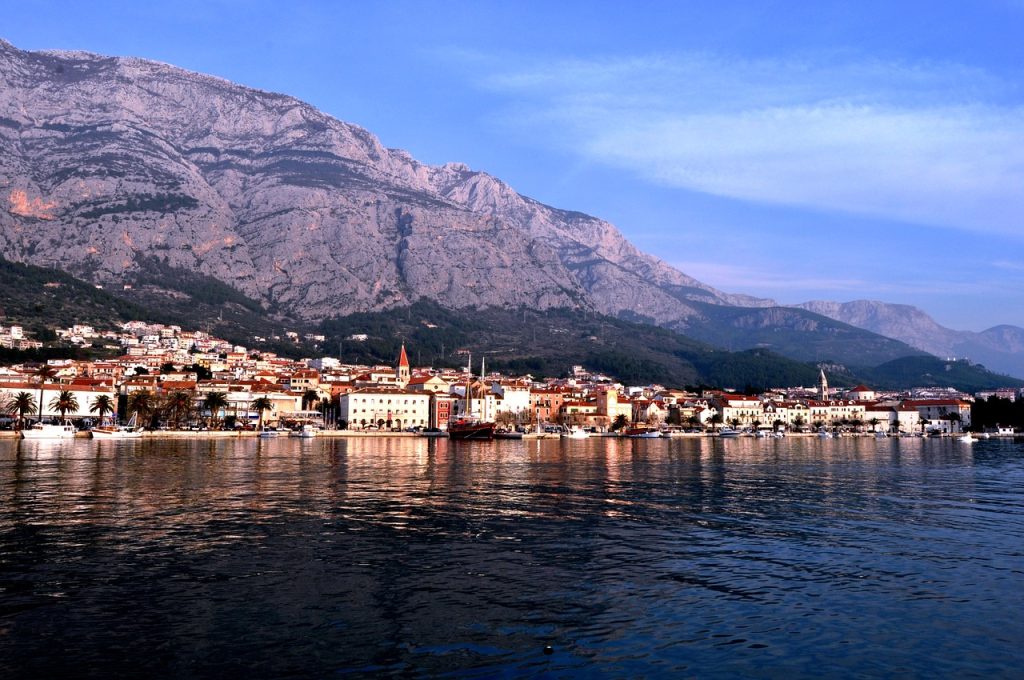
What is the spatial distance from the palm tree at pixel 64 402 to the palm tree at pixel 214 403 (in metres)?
16.2

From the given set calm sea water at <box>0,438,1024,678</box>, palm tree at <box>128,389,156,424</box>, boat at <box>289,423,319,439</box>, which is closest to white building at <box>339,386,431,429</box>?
boat at <box>289,423,319,439</box>

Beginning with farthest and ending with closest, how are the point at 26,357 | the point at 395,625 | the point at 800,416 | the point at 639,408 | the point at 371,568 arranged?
the point at 800,416
the point at 639,408
the point at 26,357
the point at 371,568
the point at 395,625

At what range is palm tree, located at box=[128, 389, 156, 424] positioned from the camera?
101m

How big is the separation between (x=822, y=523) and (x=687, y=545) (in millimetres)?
6797

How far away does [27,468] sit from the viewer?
44.2 m

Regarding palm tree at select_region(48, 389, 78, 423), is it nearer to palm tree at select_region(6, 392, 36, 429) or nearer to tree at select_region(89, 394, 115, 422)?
tree at select_region(89, 394, 115, 422)

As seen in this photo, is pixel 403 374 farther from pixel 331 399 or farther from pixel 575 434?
pixel 575 434

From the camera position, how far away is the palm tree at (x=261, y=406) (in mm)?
112812

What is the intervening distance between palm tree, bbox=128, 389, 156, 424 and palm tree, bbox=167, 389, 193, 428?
7.07 ft

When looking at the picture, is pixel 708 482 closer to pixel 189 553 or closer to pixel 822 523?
pixel 822 523

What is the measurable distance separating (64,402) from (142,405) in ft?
27.9

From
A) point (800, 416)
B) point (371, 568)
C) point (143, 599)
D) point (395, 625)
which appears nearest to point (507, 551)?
point (371, 568)

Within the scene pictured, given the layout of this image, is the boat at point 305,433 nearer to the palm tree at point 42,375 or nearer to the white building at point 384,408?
the white building at point 384,408

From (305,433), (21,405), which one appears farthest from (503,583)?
(21,405)
